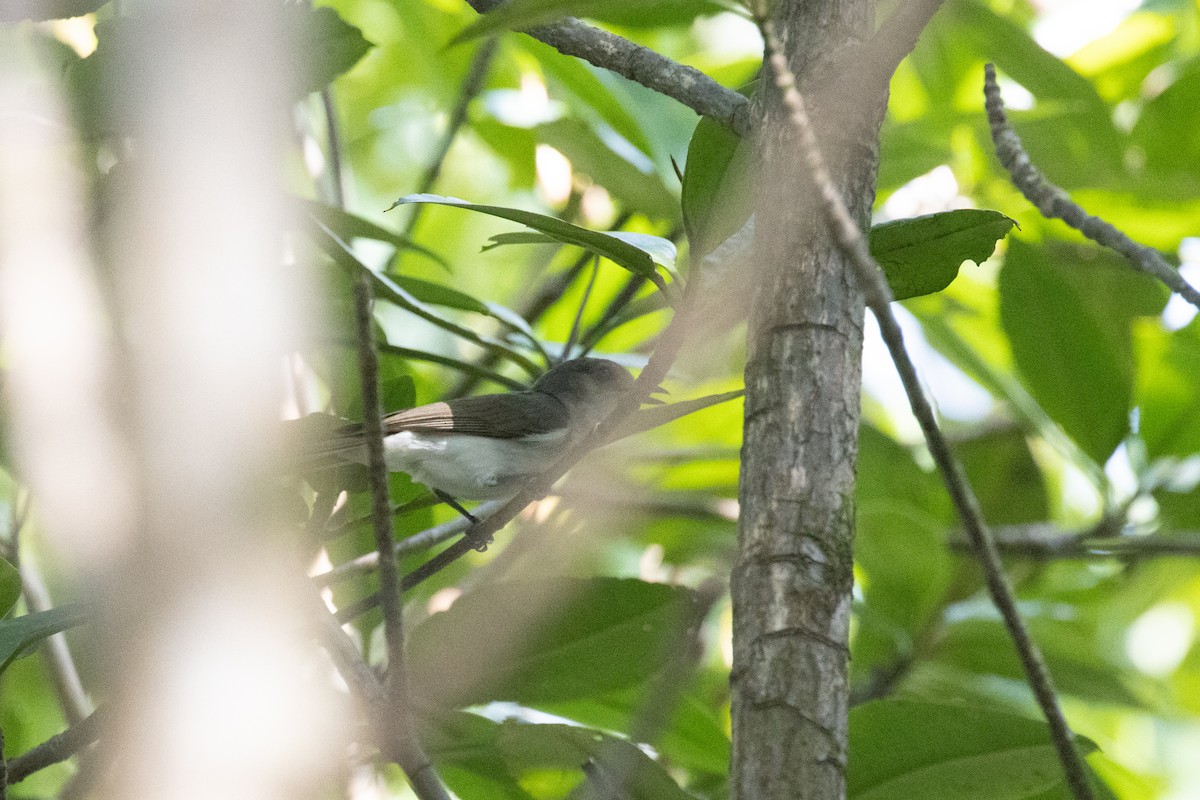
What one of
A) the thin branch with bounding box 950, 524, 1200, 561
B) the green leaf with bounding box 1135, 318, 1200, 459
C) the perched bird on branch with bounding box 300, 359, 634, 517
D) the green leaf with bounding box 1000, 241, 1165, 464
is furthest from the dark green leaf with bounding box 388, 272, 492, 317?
the green leaf with bounding box 1135, 318, 1200, 459

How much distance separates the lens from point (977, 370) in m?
2.94

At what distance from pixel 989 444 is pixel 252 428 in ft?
7.72

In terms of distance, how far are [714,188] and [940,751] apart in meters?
0.98

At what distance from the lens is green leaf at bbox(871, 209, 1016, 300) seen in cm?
149

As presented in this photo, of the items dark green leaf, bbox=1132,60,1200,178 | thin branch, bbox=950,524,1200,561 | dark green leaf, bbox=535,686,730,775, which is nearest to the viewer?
dark green leaf, bbox=535,686,730,775

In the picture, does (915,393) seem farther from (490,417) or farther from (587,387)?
(587,387)

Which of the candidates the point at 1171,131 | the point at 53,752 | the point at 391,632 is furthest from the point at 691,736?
the point at 1171,131

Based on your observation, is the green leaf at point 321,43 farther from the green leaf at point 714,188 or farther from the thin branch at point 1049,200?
the thin branch at point 1049,200

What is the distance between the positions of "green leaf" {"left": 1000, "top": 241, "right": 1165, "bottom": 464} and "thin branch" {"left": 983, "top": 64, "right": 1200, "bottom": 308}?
0.88 meters

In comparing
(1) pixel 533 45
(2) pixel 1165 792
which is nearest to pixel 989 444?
(2) pixel 1165 792

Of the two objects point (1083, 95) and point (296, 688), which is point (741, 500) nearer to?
point (296, 688)

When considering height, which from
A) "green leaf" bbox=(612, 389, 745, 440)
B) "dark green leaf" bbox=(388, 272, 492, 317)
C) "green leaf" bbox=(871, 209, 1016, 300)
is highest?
"dark green leaf" bbox=(388, 272, 492, 317)

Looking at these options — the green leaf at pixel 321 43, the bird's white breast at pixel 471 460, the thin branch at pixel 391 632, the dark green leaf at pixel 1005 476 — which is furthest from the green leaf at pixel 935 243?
the dark green leaf at pixel 1005 476

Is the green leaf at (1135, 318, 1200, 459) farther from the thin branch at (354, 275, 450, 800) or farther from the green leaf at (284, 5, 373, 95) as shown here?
the thin branch at (354, 275, 450, 800)
